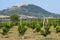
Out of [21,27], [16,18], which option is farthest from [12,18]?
[21,27]

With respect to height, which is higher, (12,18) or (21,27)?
(21,27)

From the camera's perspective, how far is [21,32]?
27.6 metres

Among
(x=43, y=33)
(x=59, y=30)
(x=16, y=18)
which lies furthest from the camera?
(x=16, y=18)

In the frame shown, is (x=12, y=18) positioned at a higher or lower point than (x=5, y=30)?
lower

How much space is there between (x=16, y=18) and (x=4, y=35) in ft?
216

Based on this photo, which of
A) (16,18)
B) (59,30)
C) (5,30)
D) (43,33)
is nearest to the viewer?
(43,33)

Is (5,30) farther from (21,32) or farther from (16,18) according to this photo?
(16,18)

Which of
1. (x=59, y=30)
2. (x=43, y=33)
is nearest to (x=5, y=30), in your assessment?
(x=43, y=33)

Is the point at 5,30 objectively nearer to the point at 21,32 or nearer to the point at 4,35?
the point at 4,35

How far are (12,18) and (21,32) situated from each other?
230ft

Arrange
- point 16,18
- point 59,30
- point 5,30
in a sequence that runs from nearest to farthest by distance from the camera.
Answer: point 5,30, point 59,30, point 16,18

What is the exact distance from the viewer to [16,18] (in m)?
96.8

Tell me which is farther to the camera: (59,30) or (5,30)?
(59,30)

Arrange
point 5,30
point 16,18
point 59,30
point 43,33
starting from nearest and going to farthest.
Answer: point 43,33 < point 5,30 < point 59,30 < point 16,18
